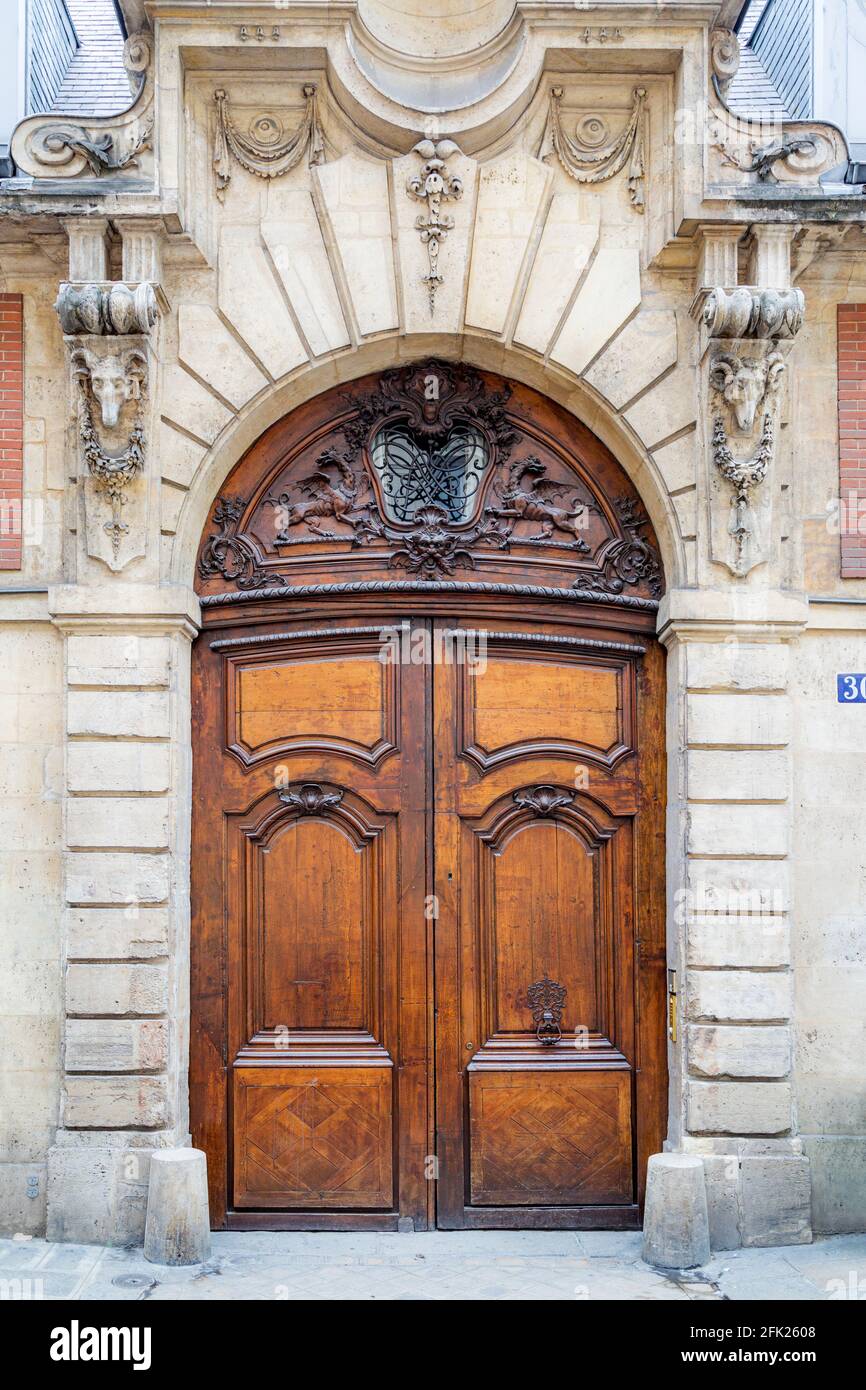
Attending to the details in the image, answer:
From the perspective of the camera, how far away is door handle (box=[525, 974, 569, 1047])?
7.16 metres

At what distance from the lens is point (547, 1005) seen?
719 cm

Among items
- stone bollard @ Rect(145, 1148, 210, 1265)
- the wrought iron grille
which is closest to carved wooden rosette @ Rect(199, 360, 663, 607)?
the wrought iron grille

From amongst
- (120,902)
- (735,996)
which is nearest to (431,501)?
(120,902)

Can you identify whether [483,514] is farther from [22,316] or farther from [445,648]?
[22,316]

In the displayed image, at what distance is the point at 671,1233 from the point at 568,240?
510 cm

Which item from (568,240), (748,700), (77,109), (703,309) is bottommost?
(748,700)

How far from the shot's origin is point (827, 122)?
6.97m

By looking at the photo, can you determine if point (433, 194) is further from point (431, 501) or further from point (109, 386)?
point (109, 386)

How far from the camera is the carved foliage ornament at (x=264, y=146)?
7168 millimetres

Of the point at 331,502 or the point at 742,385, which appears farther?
the point at 331,502

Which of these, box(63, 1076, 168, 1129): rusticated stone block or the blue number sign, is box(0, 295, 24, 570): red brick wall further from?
the blue number sign

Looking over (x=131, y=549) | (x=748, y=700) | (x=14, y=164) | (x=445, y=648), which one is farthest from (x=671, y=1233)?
(x=14, y=164)

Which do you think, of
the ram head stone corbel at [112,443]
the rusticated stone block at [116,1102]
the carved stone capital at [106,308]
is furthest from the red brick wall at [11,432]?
the rusticated stone block at [116,1102]

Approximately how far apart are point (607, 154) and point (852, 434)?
2008mm
